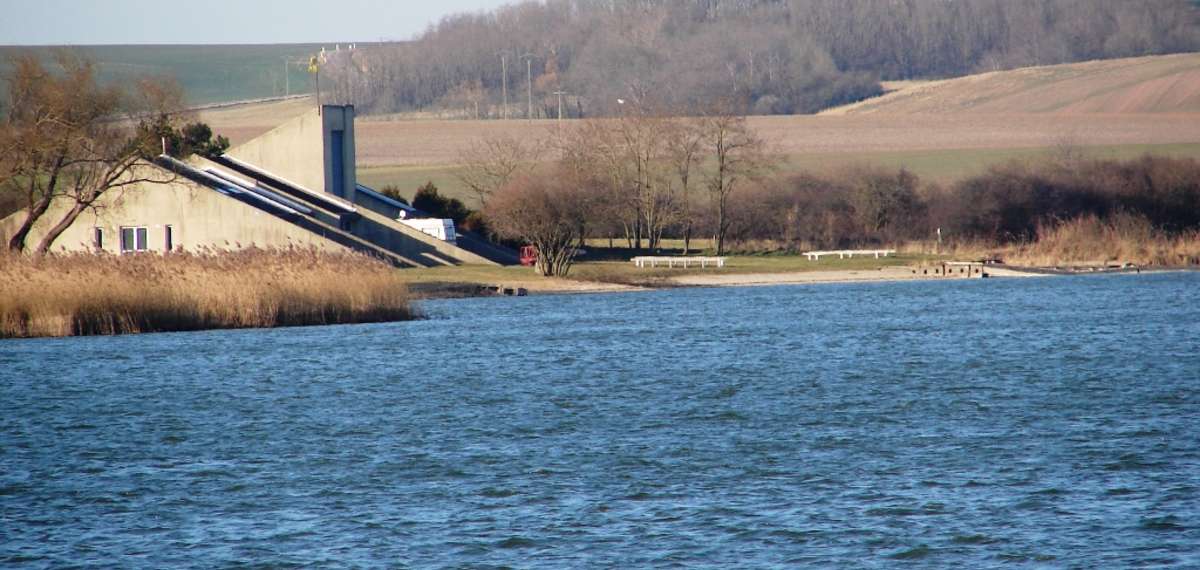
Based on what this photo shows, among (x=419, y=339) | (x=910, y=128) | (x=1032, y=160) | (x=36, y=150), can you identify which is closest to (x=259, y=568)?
(x=419, y=339)

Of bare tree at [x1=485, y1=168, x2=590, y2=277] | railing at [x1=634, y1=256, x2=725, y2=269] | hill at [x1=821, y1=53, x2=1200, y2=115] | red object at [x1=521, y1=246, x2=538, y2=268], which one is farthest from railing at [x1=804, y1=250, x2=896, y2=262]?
hill at [x1=821, y1=53, x2=1200, y2=115]

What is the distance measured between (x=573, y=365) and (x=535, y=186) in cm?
3453

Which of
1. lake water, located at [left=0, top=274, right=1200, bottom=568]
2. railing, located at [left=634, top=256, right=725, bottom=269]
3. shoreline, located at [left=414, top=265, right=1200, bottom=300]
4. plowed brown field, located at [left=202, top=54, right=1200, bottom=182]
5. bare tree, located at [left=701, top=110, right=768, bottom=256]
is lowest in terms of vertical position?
lake water, located at [left=0, top=274, right=1200, bottom=568]

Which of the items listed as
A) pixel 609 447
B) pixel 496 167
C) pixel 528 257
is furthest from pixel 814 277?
pixel 609 447

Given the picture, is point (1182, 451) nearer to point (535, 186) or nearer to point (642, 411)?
point (642, 411)

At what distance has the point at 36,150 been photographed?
198 ft

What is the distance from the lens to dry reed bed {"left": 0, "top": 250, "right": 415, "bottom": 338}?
141ft

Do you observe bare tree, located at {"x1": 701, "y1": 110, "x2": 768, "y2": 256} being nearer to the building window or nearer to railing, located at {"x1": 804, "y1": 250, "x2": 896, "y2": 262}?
railing, located at {"x1": 804, "y1": 250, "x2": 896, "y2": 262}

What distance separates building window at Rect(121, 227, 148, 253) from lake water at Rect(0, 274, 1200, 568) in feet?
95.4

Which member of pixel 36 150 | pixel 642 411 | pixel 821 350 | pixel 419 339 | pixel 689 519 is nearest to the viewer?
pixel 689 519

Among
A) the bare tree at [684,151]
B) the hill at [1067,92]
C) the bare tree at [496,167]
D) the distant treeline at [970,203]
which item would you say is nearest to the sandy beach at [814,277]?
the distant treeline at [970,203]

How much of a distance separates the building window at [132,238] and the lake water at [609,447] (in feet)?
95.4

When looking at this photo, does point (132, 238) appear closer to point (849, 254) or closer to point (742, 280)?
point (742, 280)

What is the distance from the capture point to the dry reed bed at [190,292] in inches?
1697
